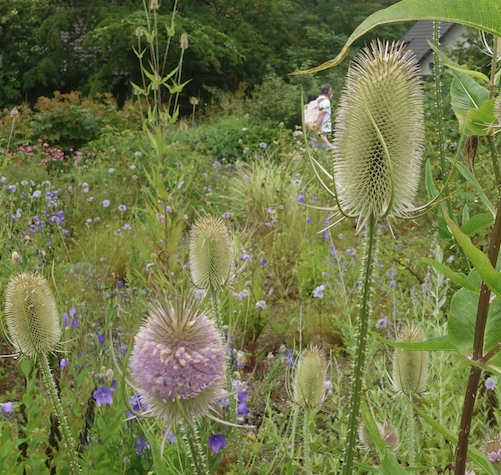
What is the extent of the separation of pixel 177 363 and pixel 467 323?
486 millimetres

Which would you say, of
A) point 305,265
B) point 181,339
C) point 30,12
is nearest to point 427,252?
point 305,265

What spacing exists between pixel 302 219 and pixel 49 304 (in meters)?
4.28

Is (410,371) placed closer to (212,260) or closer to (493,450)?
(493,450)

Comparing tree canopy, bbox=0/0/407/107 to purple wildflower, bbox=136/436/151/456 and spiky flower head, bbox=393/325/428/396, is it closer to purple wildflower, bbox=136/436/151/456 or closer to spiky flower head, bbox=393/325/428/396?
purple wildflower, bbox=136/436/151/456

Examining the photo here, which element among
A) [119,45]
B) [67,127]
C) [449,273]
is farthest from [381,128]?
[119,45]

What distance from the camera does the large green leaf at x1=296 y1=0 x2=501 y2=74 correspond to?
1.99 ft

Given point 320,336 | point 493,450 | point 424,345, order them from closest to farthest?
point 424,345, point 493,450, point 320,336

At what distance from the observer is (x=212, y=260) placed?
162 centimetres

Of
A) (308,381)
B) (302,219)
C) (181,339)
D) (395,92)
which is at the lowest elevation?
(302,219)

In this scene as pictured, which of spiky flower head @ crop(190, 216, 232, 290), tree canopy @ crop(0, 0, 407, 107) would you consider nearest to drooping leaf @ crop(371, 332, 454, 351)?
spiky flower head @ crop(190, 216, 232, 290)

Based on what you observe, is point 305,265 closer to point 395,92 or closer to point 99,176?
point 395,92

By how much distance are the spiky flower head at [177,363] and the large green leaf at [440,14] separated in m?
0.51

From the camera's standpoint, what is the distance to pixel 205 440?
1.92m

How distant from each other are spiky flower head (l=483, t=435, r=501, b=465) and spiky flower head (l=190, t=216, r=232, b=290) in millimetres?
818
